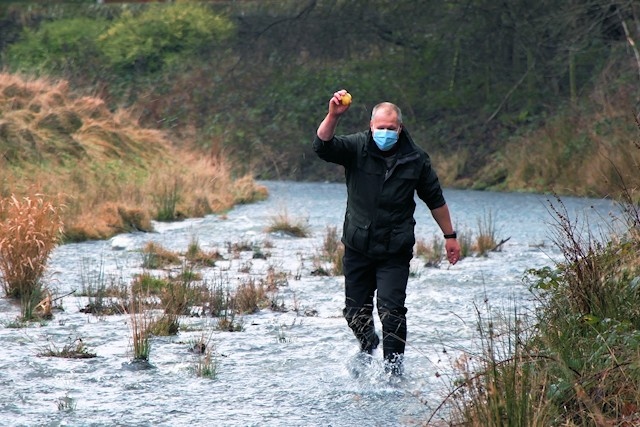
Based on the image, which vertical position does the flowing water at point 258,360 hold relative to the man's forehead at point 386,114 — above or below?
below

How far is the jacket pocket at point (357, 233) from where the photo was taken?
7820 millimetres

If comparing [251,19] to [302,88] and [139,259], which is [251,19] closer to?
[302,88]

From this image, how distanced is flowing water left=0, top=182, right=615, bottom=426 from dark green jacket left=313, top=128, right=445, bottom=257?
624mm

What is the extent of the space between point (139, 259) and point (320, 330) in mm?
4947

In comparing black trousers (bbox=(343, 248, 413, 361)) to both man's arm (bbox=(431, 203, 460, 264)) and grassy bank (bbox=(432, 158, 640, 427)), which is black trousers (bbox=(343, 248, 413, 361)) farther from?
grassy bank (bbox=(432, 158, 640, 427))

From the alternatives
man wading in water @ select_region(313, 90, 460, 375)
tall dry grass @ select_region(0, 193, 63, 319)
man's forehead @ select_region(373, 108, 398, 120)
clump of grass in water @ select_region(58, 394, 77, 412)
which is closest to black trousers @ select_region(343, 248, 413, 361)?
man wading in water @ select_region(313, 90, 460, 375)

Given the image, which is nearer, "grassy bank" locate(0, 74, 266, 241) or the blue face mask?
the blue face mask

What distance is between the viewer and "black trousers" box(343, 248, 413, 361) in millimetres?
7777

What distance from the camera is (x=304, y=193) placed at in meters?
27.3

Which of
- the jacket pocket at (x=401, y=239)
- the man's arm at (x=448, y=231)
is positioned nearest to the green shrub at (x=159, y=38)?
the man's arm at (x=448, y=231)

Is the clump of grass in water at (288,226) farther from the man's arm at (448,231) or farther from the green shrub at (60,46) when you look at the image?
the green shrub at (60,46)

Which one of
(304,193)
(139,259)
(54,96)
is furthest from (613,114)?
(139,259)

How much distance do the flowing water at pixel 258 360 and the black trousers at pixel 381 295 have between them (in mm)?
220

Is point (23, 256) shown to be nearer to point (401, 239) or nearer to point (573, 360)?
point (401, 239)
